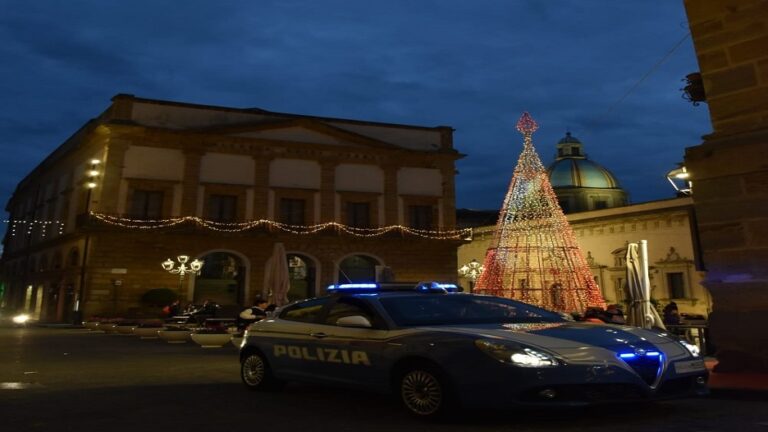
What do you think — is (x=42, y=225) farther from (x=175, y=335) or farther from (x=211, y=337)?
(x=211, y=337)

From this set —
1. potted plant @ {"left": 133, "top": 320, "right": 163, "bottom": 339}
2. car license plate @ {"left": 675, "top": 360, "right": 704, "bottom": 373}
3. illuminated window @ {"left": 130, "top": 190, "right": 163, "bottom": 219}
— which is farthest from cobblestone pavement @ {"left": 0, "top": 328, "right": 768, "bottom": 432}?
illuminated window @ {"left": 130, "top": 190, "right": 163, "bottom": 219}

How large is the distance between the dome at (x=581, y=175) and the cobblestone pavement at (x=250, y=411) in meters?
49.1

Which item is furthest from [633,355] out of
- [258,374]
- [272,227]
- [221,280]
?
[221,280]

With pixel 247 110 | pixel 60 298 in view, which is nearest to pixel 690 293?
pixel 247 110

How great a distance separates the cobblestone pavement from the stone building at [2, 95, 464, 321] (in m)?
21.9

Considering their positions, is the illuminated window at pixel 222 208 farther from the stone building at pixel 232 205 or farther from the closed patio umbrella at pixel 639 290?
the closed patio umbrella at pixel 639 290

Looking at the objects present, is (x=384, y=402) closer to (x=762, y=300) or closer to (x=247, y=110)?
(x=762, y=300)

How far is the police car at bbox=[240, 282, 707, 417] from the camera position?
15.2ft

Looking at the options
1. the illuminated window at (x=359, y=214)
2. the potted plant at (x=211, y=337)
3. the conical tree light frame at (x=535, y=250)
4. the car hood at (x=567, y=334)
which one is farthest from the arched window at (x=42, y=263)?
the car hood at (x=567, y=334)

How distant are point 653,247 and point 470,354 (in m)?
35.0

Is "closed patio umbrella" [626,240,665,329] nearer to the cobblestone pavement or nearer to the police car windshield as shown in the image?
the cobblestone pavement

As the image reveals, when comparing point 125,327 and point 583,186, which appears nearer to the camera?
point 125,327

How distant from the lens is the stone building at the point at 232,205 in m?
30.9

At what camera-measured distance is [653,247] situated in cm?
3591
